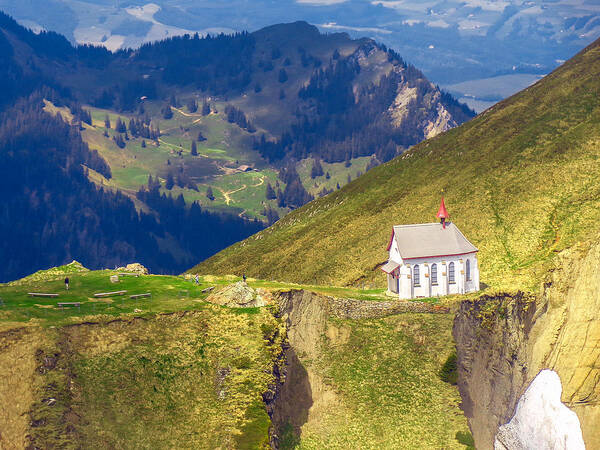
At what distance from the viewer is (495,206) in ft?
495

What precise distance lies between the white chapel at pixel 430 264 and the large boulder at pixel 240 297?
70.0 ft

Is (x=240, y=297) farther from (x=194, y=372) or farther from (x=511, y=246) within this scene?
(x=511, y=246)

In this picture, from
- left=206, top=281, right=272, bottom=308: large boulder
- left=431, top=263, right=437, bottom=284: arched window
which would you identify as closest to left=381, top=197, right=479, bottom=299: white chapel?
left=431, top=263, right=437, bottom=284: arched window

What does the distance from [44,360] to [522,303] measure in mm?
52640

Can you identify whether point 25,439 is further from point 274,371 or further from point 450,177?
point 450,177

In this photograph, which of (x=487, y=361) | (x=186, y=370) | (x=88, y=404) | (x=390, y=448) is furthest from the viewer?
(x=487, y=361)

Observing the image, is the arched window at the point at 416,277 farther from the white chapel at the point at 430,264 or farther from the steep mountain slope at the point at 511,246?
the steep mountain slope at the point at 511,246

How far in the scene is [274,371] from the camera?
271ft

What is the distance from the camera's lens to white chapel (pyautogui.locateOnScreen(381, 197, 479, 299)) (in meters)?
105

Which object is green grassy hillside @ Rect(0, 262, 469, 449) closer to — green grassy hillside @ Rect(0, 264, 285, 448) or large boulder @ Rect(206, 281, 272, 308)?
green grassy hillside @ Rect(0, 264, 285, 448)

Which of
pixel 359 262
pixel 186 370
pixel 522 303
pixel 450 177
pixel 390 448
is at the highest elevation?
pixel 450 177

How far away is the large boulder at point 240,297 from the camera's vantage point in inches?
3492

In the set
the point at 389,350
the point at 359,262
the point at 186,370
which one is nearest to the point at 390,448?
the point at 389,350

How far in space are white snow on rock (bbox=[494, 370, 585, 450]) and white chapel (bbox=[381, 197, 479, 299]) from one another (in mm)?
18883
